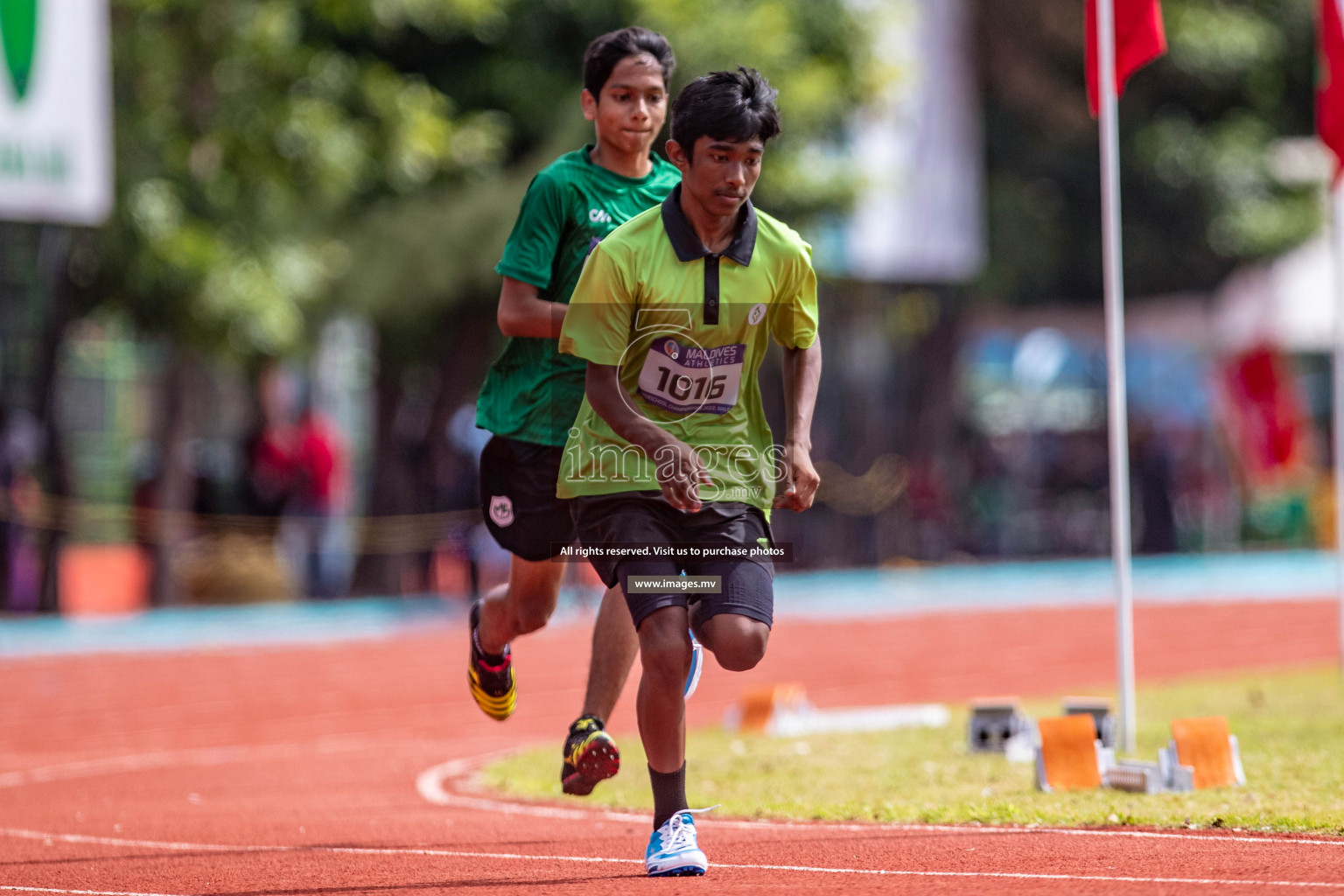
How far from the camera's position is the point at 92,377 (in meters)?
27.6

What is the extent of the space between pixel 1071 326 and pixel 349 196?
15.9 m

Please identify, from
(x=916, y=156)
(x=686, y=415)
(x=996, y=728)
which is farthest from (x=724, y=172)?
(x=916, y=156)

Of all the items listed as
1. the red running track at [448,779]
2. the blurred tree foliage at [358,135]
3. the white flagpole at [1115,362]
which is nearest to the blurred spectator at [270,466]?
the blurred tree foliage at [358,135]

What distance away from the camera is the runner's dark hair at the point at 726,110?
5.23 meters

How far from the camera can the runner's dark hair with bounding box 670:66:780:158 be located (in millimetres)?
5227

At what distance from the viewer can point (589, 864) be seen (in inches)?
229

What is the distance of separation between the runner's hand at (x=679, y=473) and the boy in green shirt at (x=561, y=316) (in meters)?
0.99

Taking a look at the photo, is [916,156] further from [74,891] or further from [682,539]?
[74,891]

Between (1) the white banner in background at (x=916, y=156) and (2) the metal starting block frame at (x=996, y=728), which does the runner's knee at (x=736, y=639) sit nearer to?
(2) the metal starting block frame at (x=996, y=728)

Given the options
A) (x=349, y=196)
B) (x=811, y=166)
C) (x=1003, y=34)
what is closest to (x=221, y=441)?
(x=349, y=196)

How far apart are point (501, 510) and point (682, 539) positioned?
50.1 inches

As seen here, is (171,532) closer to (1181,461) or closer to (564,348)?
(564,348)

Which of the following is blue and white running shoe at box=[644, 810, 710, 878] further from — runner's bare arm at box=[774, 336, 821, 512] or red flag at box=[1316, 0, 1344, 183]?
red flag at box=[1316, 0, 1344, 183]

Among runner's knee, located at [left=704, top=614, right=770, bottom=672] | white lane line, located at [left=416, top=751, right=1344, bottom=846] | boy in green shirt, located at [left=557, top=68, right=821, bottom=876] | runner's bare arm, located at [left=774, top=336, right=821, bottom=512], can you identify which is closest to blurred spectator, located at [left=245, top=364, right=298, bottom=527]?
white lane line, located at [left=416, top=751, right=1344, bottom=846]
